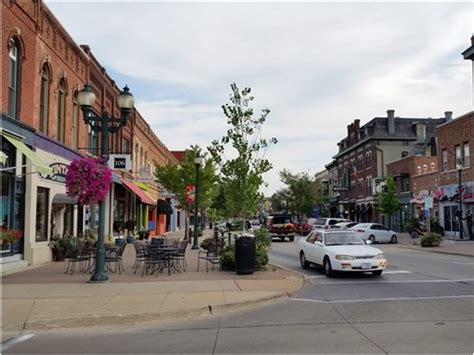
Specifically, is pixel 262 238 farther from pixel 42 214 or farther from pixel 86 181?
pixel 42 214

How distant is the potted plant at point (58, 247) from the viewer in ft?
61.8

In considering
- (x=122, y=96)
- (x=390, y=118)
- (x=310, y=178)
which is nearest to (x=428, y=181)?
(x=390, y=118)

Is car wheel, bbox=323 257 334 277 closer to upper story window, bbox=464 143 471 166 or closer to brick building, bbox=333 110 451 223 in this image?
upper story window, bbox=464 143 471 166

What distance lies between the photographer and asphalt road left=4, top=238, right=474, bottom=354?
7.08 metres

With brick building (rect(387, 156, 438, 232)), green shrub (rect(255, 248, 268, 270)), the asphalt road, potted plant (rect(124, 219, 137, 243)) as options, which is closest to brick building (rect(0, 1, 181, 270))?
potted plant (rect(124, 219, 137, 243))

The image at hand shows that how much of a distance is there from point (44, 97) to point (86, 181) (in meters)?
7.13

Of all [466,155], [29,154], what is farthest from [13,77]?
[466,155]

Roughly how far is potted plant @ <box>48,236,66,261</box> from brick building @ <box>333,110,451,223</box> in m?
42.1

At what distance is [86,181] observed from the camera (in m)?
12.9

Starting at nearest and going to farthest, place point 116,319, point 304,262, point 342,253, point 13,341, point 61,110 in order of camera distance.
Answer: point 13,341 → point 116,319 → point 342,253 → point 304,262 → point 61,110

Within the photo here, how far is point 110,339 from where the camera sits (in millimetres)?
7809

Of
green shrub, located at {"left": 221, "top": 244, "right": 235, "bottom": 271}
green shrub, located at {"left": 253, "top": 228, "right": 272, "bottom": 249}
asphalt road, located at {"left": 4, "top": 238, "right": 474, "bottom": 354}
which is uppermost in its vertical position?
green shrub, located at {"left": 253, "top": 228, "right": 272, "bottom": 249}

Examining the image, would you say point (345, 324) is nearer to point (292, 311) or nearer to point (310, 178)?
point (292, 311)

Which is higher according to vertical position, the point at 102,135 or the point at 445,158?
the point at 445,158
